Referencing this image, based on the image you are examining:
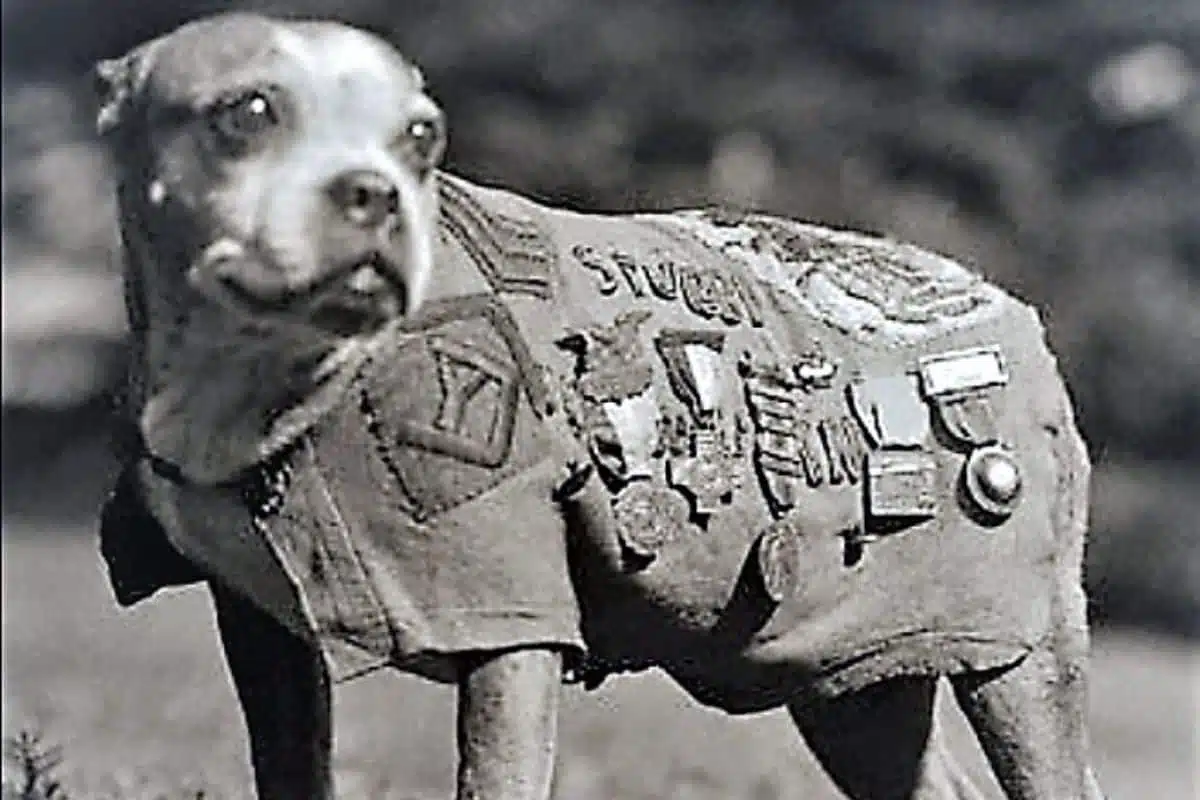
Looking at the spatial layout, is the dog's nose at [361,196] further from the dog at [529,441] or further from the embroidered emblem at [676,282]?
the embroidered emblem at [676,282]

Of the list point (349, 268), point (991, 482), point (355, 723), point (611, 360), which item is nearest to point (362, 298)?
point (349, 268)

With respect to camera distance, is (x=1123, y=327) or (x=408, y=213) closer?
(x=408, y=213)

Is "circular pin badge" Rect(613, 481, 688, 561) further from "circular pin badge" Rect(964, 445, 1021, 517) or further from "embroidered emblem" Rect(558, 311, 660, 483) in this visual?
"circular pin badge" Rect(964, 445, 1021, 517)

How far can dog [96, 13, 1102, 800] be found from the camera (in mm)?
733

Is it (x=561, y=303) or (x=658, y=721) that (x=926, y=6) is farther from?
(x=561, y=303)

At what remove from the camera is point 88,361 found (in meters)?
1.38

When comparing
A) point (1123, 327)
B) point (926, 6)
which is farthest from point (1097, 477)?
point (926, 6)

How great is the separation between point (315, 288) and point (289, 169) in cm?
3

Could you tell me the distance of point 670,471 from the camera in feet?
2.70

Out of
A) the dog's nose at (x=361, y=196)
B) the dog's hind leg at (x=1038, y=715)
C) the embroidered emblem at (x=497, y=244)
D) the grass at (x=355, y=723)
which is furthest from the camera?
the grass at (x=355, y=723)

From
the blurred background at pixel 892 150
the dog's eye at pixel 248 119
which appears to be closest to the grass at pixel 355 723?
the blurred background at pixel 892 150

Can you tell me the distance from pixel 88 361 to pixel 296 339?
65 centimetres

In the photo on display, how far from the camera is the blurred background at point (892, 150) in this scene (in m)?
1.27

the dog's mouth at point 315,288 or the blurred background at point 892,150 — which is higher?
the dog's mouth at point 315,288
